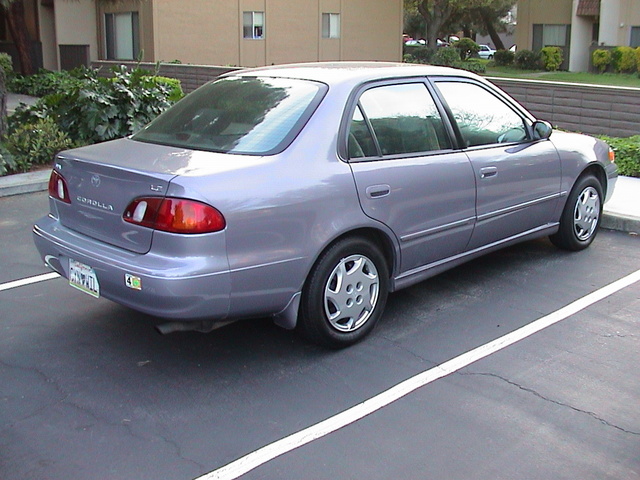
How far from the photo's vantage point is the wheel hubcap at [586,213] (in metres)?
6.70

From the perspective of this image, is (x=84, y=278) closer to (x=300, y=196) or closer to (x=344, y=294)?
(x=300, y=196)

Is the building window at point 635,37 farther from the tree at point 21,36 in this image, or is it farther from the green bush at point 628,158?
the green bush at point 628,158

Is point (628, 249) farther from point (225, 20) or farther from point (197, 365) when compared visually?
point (225, 20)

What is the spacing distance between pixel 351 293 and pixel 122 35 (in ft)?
80.0

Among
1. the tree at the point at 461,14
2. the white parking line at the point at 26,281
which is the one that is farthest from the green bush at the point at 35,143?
the tree at the point at 461,14

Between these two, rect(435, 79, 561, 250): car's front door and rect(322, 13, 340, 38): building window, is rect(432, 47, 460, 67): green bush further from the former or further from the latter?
rect(435, 79, 561, 250): car's front door

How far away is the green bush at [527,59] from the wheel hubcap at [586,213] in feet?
121

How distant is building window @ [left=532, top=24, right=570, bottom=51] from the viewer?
1658 inches

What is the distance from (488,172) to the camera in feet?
18.4

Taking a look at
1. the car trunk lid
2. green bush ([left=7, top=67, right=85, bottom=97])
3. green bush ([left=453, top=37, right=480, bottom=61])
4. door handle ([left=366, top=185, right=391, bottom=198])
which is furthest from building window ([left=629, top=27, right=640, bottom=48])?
the car trunk lid

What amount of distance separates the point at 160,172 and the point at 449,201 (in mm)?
2011

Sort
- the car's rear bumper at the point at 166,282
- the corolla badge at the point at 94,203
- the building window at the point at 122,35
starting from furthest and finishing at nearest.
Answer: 1. the building window at the point at 122,35
2. the corolla badge at the point at 94,203
3. the car's rear bumper at the point at 166,282

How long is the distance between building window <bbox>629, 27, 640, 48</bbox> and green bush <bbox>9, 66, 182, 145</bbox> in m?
31.4

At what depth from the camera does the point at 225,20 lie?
27.7 metres
